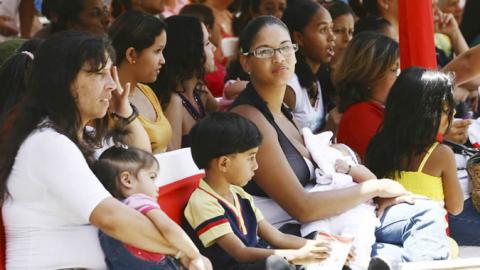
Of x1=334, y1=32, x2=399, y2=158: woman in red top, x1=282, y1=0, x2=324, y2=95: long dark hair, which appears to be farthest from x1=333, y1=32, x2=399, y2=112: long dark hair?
x1=282, y1=0, x2=324, y2=95: long dark hair

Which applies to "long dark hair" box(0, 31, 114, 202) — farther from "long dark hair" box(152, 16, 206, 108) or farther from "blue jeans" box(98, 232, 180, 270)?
"long dark hair" box(152, 16, 206, 108)

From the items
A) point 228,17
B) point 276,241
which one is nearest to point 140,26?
point 276,241

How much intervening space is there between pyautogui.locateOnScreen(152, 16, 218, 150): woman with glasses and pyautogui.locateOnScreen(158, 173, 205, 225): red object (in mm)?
1068

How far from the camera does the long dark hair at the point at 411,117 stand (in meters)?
4.32

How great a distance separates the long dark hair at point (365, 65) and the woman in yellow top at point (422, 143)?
51 centimetres

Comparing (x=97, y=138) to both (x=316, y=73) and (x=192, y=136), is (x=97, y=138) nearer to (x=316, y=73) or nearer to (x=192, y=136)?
(x=192, y=136)

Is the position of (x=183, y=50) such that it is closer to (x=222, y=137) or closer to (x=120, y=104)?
(x=120, y=104)

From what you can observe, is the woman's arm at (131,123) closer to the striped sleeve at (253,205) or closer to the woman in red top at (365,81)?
the striped sleeve at (253,205)

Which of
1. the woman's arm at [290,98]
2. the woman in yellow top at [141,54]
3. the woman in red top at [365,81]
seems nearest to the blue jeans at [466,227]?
the woman in red top at [365,81]

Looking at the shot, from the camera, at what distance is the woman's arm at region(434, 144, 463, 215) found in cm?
429

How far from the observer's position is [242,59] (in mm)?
4352

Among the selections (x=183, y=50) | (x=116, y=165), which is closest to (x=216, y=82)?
(x=183, y=50)

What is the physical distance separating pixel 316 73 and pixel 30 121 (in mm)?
2980

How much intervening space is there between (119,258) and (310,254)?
753 millimetres
